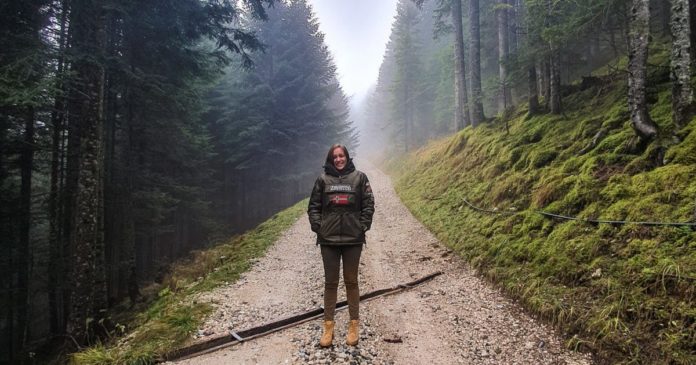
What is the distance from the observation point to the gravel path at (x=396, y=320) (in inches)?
167

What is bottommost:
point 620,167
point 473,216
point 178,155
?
point 473,216

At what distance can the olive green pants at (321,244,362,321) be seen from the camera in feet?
14.4

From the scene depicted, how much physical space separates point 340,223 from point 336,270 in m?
0.64

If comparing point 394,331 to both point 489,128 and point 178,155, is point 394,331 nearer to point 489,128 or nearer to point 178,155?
point 489,128

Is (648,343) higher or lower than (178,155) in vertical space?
lower

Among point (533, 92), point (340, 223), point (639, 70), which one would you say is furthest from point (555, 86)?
point (340, 223)

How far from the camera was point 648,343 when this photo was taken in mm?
3666

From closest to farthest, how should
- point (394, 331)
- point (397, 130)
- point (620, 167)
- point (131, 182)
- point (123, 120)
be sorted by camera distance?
point (394, 331)
point (620, 167)
point (131, 182)
point (123, 120)
point (397, 130)

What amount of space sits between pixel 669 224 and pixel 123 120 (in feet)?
52.3

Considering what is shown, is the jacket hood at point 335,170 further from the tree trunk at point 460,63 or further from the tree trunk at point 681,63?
the tree trunk at point 460,63

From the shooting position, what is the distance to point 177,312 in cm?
551

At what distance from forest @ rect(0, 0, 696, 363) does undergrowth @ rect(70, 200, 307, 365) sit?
1152 mm

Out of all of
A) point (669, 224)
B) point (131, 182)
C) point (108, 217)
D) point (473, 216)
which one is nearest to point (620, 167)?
point (669, 224)

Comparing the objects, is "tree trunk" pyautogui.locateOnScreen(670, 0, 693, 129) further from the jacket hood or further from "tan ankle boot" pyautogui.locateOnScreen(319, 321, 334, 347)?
"tan ankle boot" pyautogui.locateOnScreen(319, 321, 334, 347)
